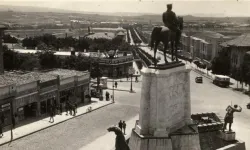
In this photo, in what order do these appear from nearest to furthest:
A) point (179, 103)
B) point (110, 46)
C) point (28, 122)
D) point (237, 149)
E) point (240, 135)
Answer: point (179, 103), point (237, 149), point (240, 135), point (28, 122), point (110, 46)

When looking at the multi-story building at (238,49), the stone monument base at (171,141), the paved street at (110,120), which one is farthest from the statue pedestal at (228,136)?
the multi-story building at (238,49)

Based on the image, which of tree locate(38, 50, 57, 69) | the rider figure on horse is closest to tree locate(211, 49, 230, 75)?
tree locate(38, 50, 57, 69)

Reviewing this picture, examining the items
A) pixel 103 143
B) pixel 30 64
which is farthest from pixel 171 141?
pixel 30 64

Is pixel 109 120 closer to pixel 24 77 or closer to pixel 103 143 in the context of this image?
pixel 103 143

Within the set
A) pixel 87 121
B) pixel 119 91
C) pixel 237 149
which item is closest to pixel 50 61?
pixel 119 91

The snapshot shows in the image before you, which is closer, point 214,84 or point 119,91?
point 119,91

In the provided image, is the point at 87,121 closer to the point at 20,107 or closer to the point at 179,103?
the point at 20,107
